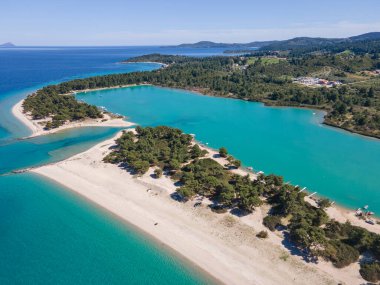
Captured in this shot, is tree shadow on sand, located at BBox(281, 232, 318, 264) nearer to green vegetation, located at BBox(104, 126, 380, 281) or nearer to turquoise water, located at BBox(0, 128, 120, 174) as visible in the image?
green vegetation, located at BBox(104, 126, 380, 281)

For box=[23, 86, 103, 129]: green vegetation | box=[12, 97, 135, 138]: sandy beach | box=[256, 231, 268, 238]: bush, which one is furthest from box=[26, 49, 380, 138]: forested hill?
box=[256, 231, 268, 238]: bush

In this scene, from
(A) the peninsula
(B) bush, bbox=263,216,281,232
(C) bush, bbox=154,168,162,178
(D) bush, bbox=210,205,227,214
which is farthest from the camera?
(A) the peninsula

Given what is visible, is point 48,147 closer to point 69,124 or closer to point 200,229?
point 69,124

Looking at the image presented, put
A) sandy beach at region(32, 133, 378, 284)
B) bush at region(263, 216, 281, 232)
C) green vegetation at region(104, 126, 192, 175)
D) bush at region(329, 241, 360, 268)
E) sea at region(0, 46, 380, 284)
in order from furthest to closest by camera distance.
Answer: green vegetation at region(104, 126, 192, 175)
bush at region(263, 216, 281, 232)
sea at region(0, 46, 380, 284)
bush at region(329, 241, 360, 268)
sandy beach at region(32, 133, 378, 284)

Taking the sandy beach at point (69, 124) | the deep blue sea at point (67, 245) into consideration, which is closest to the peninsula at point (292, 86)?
the sandy beach at point (69, 124)

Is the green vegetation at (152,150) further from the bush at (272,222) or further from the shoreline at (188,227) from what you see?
the bush at (272,222)

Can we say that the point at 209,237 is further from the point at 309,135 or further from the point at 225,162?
the point at 309,135
